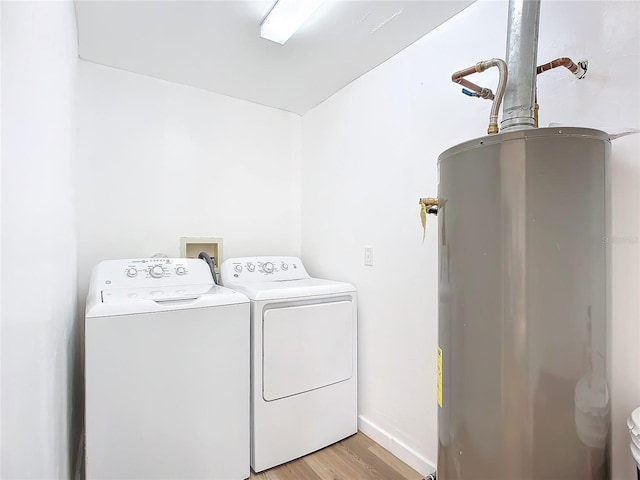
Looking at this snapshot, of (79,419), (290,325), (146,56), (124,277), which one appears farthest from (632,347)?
(146,56)

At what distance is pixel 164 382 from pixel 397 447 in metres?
1.26

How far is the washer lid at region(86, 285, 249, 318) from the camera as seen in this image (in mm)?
1371

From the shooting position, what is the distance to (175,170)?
2.28 metres

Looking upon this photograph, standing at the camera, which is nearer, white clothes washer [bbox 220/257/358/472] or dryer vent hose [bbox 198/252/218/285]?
white clothes washer [bbox 220/257/358/472]

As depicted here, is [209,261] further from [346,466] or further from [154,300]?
[346,466]

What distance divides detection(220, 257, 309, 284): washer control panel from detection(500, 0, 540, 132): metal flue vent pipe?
1.63 meters

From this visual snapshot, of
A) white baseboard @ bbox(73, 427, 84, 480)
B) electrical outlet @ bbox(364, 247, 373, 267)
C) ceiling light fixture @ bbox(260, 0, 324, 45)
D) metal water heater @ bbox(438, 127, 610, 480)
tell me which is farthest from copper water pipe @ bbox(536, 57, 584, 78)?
white baseboard @ bbox(73, 427, 84, 480)

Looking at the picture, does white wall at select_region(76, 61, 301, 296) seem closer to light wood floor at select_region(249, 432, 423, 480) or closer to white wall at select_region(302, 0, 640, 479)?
white wall at select_region(302, 0, 640, 479)

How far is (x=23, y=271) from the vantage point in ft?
2.22

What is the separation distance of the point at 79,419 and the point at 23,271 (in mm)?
1572

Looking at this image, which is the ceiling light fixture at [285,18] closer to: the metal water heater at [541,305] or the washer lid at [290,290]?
the metal water heater at [541,305]

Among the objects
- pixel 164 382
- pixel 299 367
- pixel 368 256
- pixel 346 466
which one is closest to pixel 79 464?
pixel 164 382

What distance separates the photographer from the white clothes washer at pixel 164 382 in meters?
1.34

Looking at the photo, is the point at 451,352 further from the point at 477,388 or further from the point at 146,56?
the point at 146,56
